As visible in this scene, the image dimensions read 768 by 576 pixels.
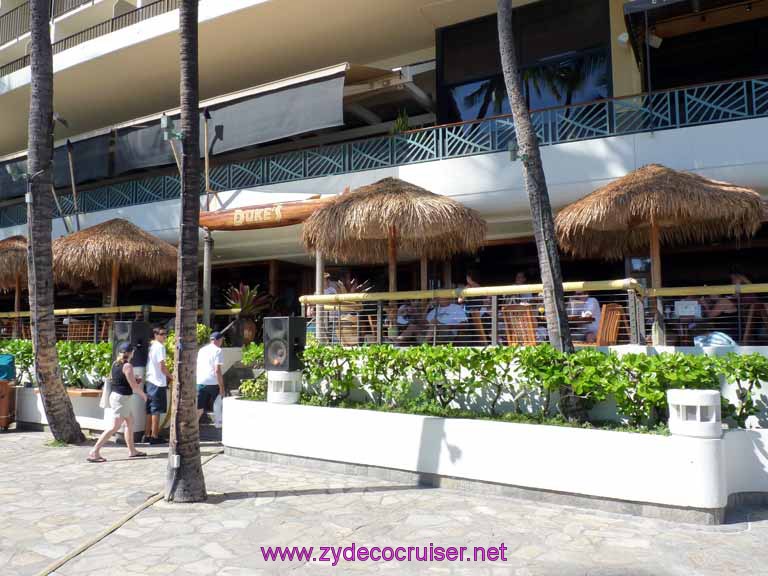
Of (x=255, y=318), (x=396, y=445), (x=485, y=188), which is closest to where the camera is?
(x=396, y=445)

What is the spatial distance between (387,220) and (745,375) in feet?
16.4

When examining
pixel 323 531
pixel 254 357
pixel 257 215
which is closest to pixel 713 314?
pixel 323 531

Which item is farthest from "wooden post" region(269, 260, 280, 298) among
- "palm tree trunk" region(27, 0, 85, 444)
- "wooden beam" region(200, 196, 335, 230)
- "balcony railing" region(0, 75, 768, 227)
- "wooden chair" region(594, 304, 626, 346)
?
"wooden chair" region(594, 304, 626, 346)

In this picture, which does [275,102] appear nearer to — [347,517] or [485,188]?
[485,188]

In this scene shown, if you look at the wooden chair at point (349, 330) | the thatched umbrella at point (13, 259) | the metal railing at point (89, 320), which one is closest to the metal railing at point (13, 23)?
the thatched umbrella at point (13, 259)

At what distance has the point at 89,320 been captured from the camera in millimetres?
13023

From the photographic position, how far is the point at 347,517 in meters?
5.40

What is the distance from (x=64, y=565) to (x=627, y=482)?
15.2 feet

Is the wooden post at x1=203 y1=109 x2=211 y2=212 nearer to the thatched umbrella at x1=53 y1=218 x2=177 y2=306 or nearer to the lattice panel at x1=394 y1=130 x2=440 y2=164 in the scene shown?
the thatched umbrella at x1=53 y1=218 x2=177 y2=306

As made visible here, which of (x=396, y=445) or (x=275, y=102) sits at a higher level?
(x=275, y=102)

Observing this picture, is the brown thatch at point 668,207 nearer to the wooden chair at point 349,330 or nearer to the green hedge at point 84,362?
the wooden chair at point 349,330

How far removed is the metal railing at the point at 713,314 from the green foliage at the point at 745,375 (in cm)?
178

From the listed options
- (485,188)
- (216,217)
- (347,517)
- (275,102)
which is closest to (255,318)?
(216,217)

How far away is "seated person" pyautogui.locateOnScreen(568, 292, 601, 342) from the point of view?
8102 millimetres
